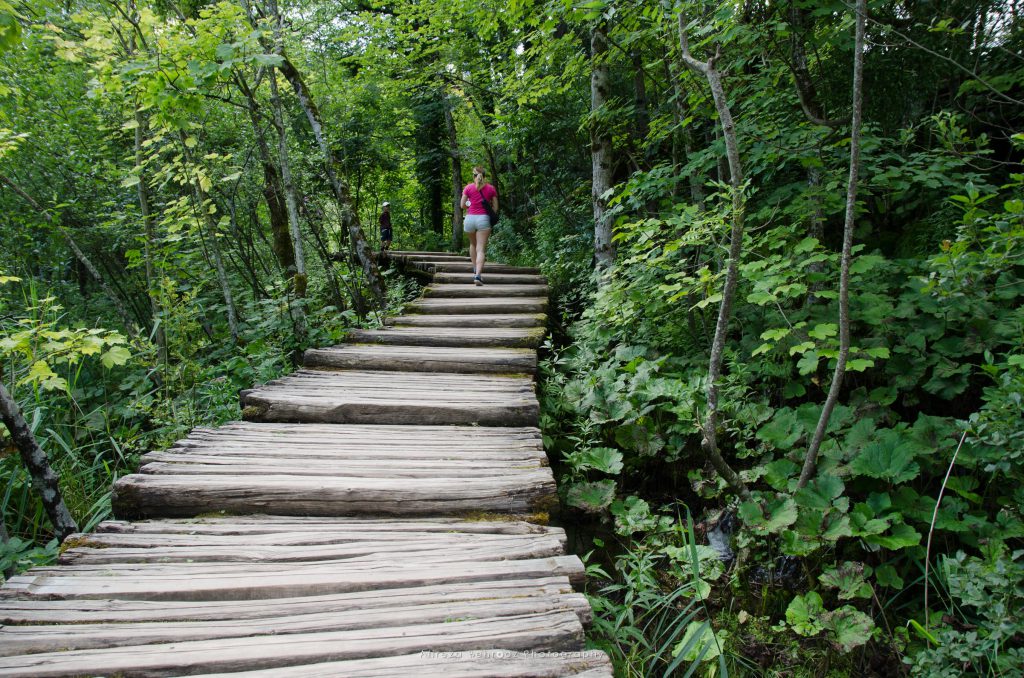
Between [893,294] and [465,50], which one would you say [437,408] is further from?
[465,50]

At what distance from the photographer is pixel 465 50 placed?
11469mm

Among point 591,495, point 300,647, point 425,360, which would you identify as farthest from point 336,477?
point 425,360

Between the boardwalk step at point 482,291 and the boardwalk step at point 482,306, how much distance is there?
0.49 meters

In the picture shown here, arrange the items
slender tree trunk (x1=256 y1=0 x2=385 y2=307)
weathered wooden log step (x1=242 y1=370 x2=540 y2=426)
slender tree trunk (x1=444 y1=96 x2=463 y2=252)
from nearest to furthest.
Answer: weathered wooden log step (x1=242 y1=370 x2=540 y2=426), slender tree trunk (x1=256 y1=0 x2=385 y2=307), slender tree trunk (x1=444 y1=96 x2=463 y2=252)

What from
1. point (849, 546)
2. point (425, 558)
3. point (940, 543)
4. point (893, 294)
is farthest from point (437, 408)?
point (893, 294)

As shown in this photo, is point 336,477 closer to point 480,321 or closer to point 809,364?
point 809,364

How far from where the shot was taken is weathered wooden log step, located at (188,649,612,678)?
154 centimetres

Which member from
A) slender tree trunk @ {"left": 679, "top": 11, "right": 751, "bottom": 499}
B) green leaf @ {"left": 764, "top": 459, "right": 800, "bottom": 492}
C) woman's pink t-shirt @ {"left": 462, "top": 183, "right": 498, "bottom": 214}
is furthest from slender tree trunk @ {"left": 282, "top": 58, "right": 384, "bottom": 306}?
green leaf @ {"left": 764, "top": 459, "right": 800, "bottom": 492}

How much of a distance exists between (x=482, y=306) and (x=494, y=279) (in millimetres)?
1763

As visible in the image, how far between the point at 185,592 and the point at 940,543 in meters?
4.05

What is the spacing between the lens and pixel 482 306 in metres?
7.01

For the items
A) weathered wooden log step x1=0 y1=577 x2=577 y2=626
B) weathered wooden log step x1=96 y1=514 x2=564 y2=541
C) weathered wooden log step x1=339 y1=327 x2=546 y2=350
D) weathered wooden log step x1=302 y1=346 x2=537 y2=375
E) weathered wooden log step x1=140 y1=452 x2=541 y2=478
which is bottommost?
weathered wooden log step x1=96 y1=514 x2=564 y2=541

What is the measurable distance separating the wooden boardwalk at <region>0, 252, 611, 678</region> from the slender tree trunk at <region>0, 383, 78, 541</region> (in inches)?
29.0

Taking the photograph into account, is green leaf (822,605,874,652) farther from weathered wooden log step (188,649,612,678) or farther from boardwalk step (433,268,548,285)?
boardwalk step (433,268,548,285)
